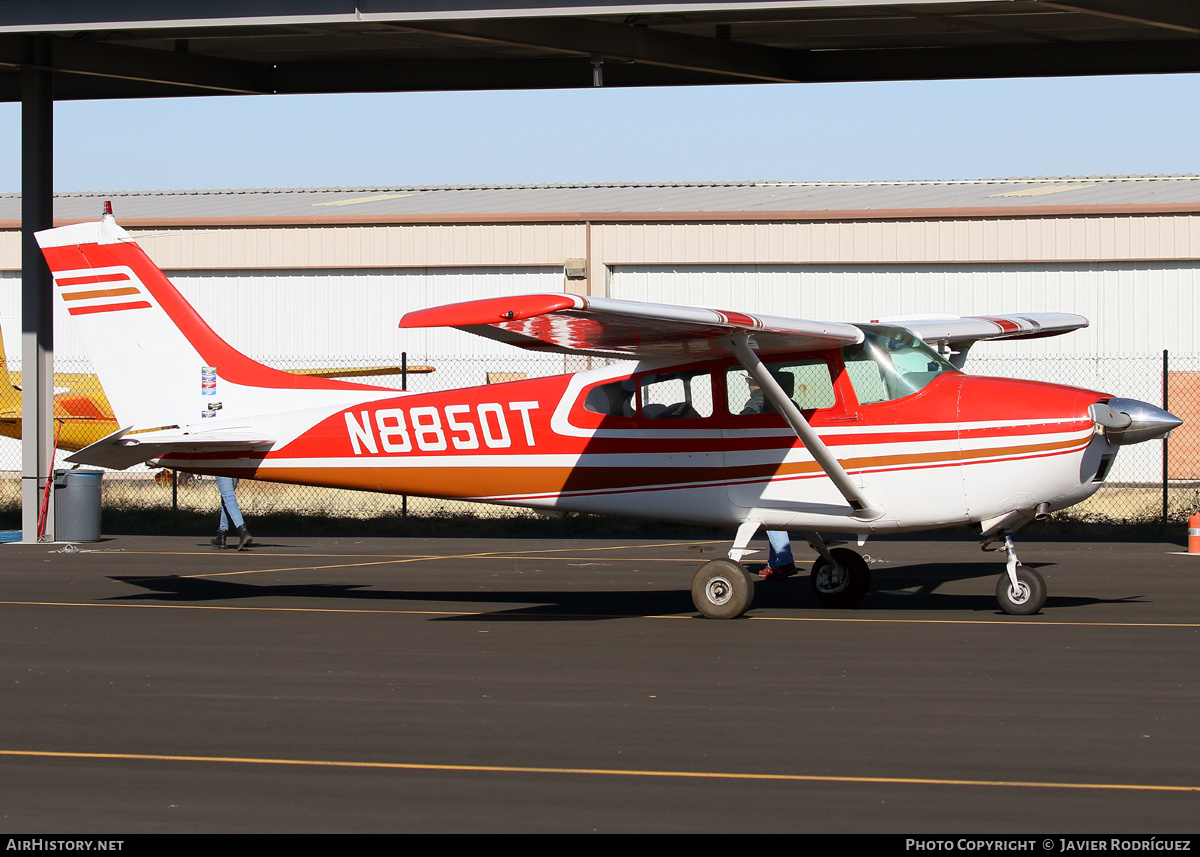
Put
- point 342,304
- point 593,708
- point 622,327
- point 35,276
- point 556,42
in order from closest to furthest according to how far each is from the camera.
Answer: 1. point 593,708
2. point 622,327
3. point 556,42
4. point 35,276
5. point 342,304

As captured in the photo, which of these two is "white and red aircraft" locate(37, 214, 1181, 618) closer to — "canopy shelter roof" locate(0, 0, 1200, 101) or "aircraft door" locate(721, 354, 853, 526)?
"aircraft door" locate(721, 354, 853, 526)

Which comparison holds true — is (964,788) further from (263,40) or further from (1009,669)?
(263,40)

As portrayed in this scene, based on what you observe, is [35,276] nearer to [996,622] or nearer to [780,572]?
[780,572]

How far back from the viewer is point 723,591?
416 inches

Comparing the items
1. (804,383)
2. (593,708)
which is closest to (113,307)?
(804,383)

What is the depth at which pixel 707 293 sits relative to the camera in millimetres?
28031

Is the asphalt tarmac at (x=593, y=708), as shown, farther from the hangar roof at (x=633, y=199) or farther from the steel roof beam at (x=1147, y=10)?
the hangar roof at (x=633, y=199)

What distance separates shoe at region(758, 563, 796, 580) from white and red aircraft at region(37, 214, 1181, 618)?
116cm

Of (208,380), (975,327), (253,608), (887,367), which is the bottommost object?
(253,608)

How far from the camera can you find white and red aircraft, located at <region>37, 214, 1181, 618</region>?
10094 mm

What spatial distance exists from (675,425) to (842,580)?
6.45 feet

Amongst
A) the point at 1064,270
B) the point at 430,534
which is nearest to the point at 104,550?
the point at 430,534

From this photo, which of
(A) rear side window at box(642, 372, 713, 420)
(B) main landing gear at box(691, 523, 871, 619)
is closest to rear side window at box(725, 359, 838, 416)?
(A) rear side window at box(642, 372, 713, 420)

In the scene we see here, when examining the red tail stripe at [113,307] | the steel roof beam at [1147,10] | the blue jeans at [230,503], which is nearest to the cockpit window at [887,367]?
the steel roof beam at [1147,10]
